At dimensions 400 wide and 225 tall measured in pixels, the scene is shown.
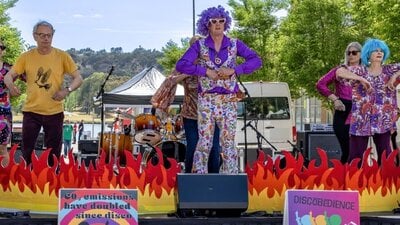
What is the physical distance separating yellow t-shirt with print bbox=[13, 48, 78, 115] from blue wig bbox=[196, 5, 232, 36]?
3.72ft

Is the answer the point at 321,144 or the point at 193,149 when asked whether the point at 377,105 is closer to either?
the point at 193,149

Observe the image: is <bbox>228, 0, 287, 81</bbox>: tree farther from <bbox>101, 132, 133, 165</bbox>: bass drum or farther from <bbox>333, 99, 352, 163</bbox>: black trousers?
<bbox>333, 99, 352, 163</bbox>: black trousers

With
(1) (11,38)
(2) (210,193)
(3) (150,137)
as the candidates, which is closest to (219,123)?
(2) (210,193)

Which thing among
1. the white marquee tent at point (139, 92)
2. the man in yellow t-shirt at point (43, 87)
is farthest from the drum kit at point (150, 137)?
the man in yellow t-shirt at point (43, 87)

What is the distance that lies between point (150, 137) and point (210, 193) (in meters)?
5.69

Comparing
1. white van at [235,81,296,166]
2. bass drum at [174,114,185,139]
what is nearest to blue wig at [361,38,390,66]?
bass drum at [174,114,185,139]

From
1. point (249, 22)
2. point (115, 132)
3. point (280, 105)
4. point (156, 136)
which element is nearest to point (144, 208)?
point (156, 136)

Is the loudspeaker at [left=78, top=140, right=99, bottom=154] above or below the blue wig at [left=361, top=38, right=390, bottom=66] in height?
below

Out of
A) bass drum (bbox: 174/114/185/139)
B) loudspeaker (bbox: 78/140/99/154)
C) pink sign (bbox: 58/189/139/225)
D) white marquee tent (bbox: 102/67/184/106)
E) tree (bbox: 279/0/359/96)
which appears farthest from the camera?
tree (bbox: 279/0/359/96)

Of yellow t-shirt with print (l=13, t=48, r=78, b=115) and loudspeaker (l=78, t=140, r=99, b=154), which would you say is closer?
yellow t-shirt with print (l=13, t=48, r=78, b=115)

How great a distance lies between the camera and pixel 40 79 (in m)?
5.10

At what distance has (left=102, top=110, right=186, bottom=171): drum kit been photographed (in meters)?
8.79

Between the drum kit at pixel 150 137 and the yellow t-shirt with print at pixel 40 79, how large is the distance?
327 cm

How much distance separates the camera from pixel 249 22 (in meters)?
25.5
